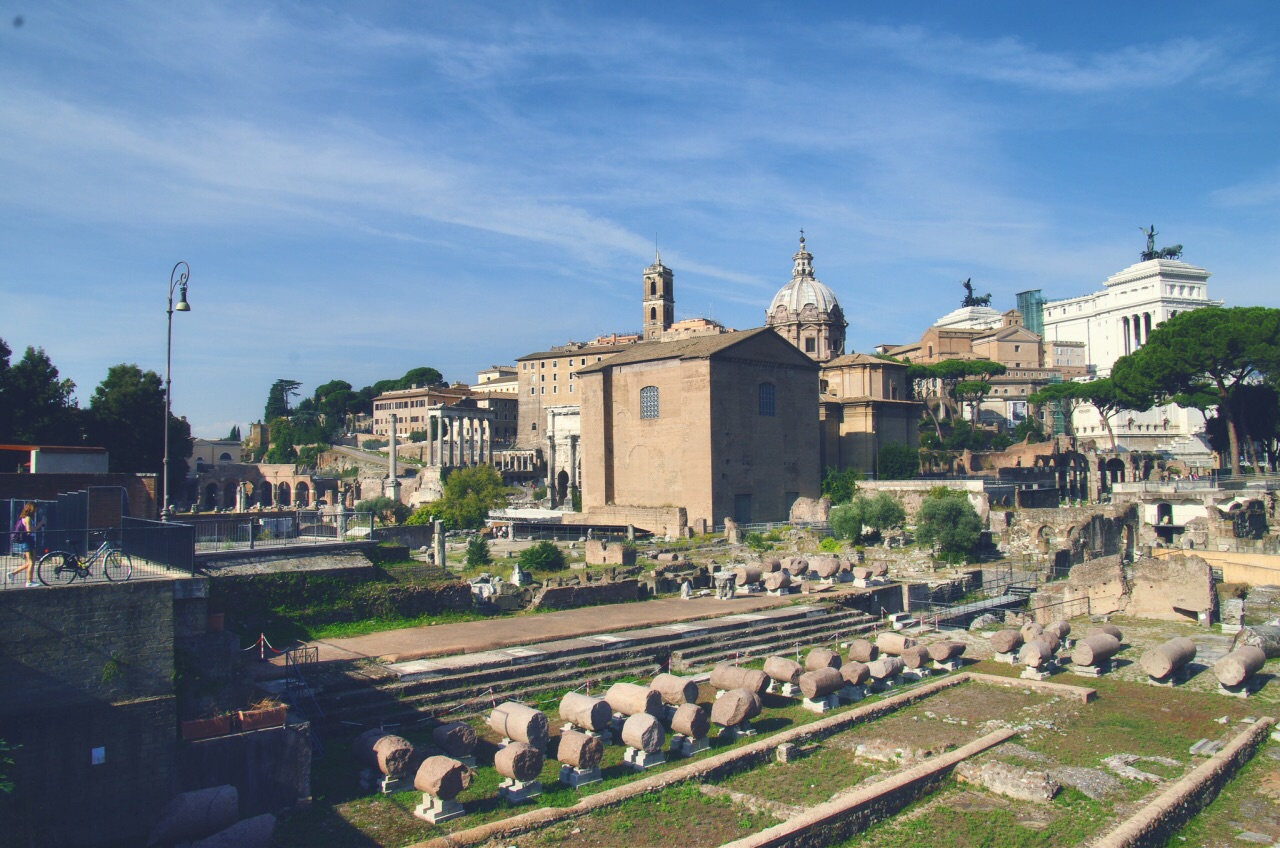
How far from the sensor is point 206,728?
31.5 ft

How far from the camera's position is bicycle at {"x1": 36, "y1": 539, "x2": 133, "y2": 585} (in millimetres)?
9328

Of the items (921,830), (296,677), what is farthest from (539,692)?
(921,830)

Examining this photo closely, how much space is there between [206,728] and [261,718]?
547mm

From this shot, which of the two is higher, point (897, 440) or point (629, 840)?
point (897, 440)

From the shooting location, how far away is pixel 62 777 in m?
8.57

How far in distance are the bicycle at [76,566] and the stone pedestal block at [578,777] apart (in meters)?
5.13

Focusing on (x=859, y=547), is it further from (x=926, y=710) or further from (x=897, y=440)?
(x=897, y=440)

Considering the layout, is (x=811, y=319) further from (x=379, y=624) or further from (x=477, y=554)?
(x=379, y=624)

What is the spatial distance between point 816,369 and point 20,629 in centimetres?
4132

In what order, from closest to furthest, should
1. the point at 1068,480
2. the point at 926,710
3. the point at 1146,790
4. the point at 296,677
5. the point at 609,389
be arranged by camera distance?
the point at 1146,790 < the point at 296,677 < the point at 926,710 < the point at 609,389 < the point at 1068,480

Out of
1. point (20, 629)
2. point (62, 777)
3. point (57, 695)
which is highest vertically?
point (20, 629)

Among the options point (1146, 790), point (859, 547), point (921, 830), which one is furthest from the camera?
point (859, 547)

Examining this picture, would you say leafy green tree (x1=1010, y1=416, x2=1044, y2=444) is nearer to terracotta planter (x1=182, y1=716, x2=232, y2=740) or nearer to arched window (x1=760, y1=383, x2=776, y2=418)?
arched window (x1=760, y1=383, x2=776, y2=418)

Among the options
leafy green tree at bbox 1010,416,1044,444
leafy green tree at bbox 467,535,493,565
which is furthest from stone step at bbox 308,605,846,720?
leafy green tree at bbox 1010,416,1044,444
